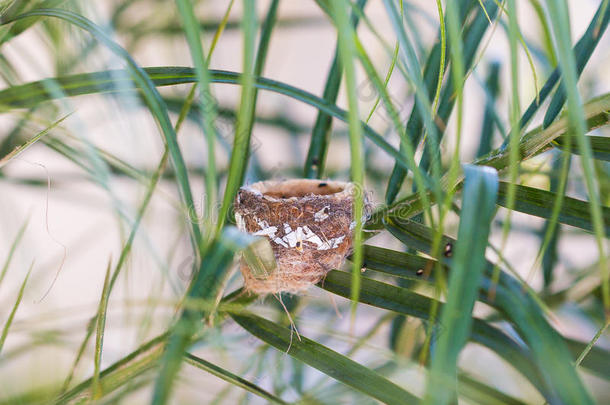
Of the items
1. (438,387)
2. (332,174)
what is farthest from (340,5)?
(332,174)

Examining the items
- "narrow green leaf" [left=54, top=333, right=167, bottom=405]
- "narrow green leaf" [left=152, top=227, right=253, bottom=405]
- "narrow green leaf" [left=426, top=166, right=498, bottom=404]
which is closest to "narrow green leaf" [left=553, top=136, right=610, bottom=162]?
"narrow green leaf" [left=426, top=166, right=498, bottom=404]

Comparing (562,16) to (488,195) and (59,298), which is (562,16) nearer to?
(488,195)

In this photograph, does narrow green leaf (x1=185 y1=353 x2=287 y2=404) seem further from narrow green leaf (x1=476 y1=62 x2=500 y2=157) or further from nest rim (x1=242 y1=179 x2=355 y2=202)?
narrow green leaf (x1=476 y1=62 x2=500 y2=157)

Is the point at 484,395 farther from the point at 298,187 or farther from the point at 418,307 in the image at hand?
the point at 298,187

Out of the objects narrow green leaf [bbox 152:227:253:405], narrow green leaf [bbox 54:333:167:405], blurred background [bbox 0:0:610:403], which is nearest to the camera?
narrow green leaf [bbox 152:227:253:405]

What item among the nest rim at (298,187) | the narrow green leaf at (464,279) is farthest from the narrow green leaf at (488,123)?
the narrow green leaf at (464,279)
